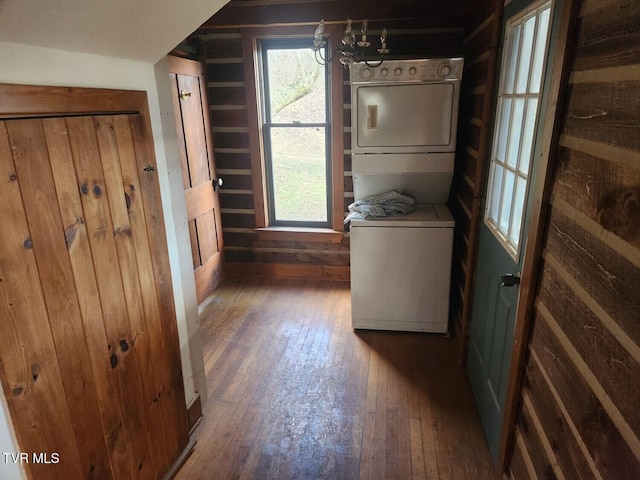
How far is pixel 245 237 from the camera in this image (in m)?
3.70

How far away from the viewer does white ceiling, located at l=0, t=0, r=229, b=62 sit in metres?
0.96

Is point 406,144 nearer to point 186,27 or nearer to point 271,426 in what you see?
point 186,27

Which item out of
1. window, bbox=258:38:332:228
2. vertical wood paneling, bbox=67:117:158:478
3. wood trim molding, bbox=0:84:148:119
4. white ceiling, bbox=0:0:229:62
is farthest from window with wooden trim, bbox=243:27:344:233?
vertical wood paneling, bbox=67:117:158:478

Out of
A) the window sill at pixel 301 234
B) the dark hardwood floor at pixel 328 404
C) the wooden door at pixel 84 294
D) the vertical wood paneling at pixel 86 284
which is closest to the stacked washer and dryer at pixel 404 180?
the dark hardwood floor at pixel 328 404

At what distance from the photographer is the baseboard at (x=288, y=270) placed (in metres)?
3.64

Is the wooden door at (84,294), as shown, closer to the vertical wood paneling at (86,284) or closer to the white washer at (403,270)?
the vertical wood paneling at (86,284)

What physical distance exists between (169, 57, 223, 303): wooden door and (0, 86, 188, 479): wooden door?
1.41 meters

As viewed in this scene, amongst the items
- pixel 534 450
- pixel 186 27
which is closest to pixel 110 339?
pixel 186 27

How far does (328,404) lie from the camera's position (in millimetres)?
2164

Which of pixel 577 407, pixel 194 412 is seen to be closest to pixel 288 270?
pixel 194 412

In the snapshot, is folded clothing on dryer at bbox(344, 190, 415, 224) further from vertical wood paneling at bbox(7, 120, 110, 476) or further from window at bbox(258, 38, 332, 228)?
vertical wood paneling at bbox(7, 120, 110, 476)

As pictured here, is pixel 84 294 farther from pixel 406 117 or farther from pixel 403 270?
pixel 406 117

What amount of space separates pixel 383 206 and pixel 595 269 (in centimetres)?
183

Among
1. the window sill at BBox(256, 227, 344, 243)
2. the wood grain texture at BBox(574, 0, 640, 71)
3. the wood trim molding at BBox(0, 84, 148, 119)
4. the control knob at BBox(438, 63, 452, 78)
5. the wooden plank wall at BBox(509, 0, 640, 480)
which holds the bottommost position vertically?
the window sill at BBox(256, 227, 344, 243)
